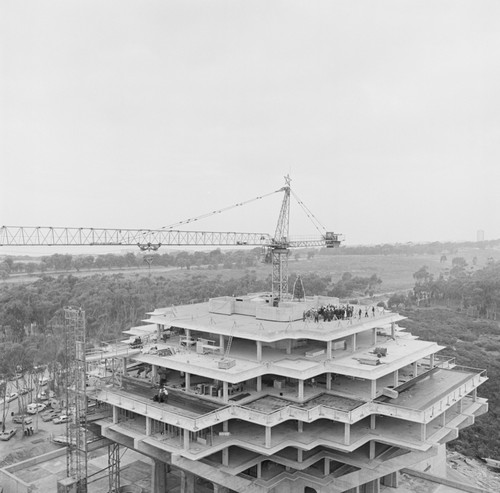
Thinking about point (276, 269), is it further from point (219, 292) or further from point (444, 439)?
point (219, 292)

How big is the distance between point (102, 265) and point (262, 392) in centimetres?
16883

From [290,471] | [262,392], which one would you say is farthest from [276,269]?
[290,471]

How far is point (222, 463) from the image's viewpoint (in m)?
32.4

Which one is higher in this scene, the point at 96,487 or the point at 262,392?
the point at 262,392

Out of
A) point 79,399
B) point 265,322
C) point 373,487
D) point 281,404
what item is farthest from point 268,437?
point 79,399

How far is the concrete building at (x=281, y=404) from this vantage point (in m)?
31.5

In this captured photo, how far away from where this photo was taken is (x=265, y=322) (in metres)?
40.5

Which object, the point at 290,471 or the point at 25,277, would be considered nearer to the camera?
the point at 290,471

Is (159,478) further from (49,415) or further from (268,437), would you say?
(49,415)

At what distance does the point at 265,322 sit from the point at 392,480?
17354mm

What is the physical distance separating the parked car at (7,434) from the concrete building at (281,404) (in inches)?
1095

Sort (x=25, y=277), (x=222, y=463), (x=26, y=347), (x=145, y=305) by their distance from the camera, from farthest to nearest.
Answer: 1. (x=25, y=277)
2. (x=145, y=305)
3. (x=26, y=347)
4. (x=222, y=463)

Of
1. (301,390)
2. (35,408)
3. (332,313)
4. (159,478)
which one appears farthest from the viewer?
(35,408)

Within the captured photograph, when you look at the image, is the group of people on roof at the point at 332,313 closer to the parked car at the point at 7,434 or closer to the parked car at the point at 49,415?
the parked car at the point at 7,434
